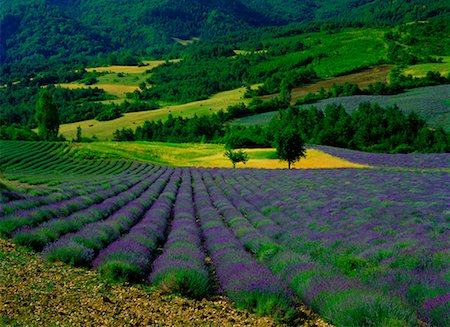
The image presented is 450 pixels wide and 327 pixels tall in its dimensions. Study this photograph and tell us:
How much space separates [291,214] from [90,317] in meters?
11.8

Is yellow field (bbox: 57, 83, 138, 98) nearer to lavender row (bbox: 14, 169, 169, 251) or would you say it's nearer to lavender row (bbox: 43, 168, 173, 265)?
lavender row (bbox: 14, 169, 169, 251)

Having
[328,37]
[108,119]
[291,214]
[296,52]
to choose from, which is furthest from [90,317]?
[328,37]

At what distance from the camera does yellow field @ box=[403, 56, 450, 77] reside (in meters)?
118

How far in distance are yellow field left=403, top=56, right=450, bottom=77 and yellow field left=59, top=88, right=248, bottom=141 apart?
52.2 m

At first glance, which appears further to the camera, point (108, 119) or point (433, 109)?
point (108, 119)

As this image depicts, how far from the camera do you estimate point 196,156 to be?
76.1m

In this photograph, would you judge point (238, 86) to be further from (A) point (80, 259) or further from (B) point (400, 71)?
(A) point (80, 259)

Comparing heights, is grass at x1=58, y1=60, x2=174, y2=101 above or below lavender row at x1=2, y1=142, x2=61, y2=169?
above

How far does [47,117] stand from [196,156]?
3854 cm

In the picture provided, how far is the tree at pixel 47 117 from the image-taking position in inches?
3519

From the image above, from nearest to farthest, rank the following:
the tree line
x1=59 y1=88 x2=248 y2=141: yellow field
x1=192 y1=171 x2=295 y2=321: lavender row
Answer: x1=192 y1=171 x2=295 y2=321: lavender row < the tree line < x1=59 y1=88 x2=248 y2=141: yellow field

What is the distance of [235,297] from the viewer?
618cm

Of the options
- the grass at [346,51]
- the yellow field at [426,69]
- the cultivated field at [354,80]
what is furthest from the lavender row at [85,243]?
the grass at [346,51]

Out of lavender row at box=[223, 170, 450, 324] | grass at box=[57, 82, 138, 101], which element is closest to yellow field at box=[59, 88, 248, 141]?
grass at box=[57, 82, 138, 101]
